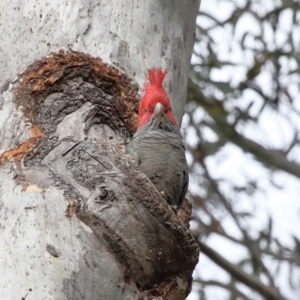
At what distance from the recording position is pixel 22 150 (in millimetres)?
2775

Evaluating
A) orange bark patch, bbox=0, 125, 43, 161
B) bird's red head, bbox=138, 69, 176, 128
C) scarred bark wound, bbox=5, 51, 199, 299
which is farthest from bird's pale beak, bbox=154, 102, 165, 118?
orange bark patch, bbox=0, 125, 43, 161

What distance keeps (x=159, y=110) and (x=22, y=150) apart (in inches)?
31.5

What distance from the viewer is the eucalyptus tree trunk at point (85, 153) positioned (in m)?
2.50

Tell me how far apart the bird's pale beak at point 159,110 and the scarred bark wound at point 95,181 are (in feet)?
0.82

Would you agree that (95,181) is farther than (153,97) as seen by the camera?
No

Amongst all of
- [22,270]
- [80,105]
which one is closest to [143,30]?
[80,105]

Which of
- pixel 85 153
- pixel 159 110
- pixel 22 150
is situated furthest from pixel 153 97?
pixel 22 150

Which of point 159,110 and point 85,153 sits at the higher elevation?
point 159,110

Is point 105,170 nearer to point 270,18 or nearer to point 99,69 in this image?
point 99,69

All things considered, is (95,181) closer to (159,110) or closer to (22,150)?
(22,150)

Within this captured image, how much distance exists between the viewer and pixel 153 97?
331cm

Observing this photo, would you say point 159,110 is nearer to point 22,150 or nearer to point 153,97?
point 153,97

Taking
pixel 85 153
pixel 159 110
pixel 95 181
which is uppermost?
pixel 159 110

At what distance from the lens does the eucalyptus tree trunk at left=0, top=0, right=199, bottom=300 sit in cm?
250
